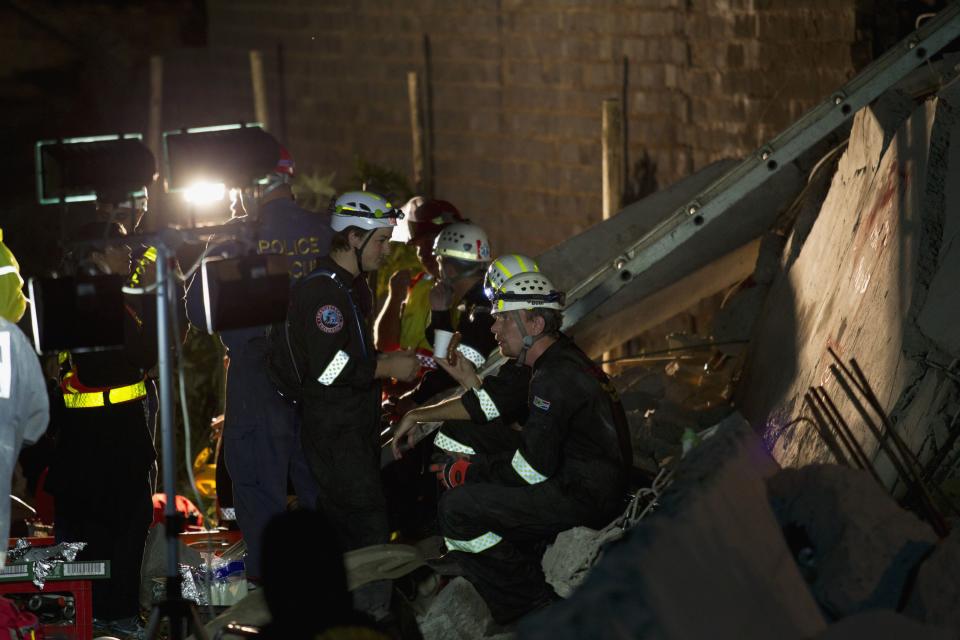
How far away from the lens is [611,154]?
453 inches

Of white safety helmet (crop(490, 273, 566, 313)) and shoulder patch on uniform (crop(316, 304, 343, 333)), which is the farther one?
shoulder patch on uniform (crop(316, 304, 343, 333))

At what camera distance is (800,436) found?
21.5 ft

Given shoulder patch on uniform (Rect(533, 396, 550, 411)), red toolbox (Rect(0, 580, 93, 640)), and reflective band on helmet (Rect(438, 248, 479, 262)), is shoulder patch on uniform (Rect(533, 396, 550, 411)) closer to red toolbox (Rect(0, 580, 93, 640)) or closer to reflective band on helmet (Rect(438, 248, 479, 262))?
reflective band on helmet (Rect(438, 248, 479, 262))

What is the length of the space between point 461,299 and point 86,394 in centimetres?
199

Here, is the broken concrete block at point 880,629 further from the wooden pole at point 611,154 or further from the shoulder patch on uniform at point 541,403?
the wooden pole at point 611,154

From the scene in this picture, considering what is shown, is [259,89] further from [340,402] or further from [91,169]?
[91,169]

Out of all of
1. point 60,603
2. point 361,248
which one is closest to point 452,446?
point 361,248

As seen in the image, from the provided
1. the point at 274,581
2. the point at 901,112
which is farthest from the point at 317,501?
the point at 901,112

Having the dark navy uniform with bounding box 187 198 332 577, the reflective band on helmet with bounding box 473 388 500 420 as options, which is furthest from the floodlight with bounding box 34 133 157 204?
the reflective band on helmet with bounding box 473 388 500 420

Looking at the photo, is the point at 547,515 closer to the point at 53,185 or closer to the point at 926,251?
the point at 926,251

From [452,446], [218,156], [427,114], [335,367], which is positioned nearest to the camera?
[218,156]

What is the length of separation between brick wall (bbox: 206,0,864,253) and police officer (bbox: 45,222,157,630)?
201 inches

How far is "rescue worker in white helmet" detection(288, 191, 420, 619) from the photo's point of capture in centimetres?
646

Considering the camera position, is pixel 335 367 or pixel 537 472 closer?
pixel 537 472
